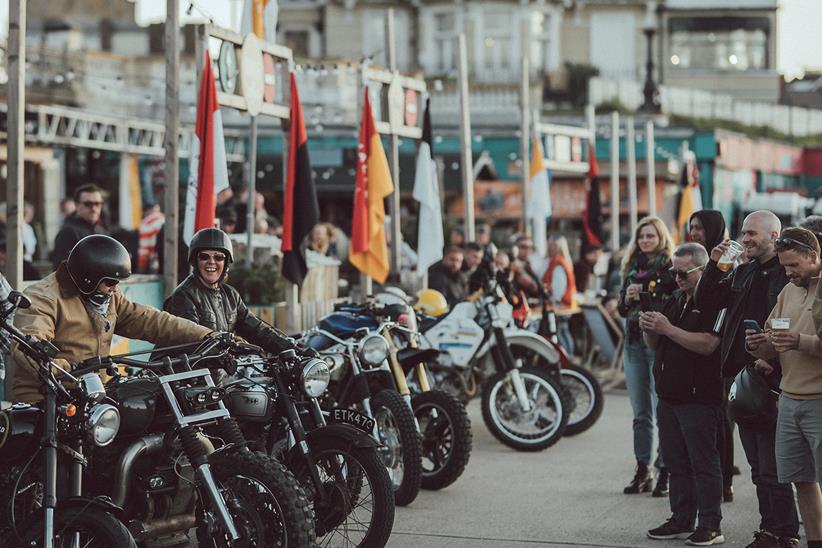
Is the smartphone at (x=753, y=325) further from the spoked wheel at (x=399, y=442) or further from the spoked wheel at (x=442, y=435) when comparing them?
the spoked wheel at (x=442, y=435)

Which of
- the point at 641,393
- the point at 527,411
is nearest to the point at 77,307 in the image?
the point at 641,393

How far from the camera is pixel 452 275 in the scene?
47.4 feet

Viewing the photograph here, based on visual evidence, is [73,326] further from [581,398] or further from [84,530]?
[581,398]

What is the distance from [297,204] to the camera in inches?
477

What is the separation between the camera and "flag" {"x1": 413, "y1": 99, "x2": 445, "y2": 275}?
15.0m

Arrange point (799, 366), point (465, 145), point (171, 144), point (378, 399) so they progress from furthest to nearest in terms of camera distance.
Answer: point (465, 145)
point (171, 144)
point (378, 399)
point (799, 366)

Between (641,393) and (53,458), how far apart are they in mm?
4631

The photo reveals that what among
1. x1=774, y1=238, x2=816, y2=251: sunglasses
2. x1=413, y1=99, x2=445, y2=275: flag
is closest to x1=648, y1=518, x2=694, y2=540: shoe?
x1=774, y1=238, x2=816, y2=251: sunglasses

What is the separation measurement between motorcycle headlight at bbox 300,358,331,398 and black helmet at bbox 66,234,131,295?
3.30 feet

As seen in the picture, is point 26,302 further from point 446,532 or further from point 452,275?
point 452,275

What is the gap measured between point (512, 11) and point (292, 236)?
3449 cm

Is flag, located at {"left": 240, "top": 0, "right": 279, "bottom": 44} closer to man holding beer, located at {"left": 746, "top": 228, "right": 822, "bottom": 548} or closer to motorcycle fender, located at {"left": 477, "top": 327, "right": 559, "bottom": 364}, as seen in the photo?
motorcycle fender, located at {"left": 477, "top": 327, "right": 559, "bottom": 364}

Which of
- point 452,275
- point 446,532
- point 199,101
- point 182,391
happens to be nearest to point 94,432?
point 182,391

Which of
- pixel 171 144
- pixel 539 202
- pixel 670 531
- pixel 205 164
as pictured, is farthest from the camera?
pixel 539 202
